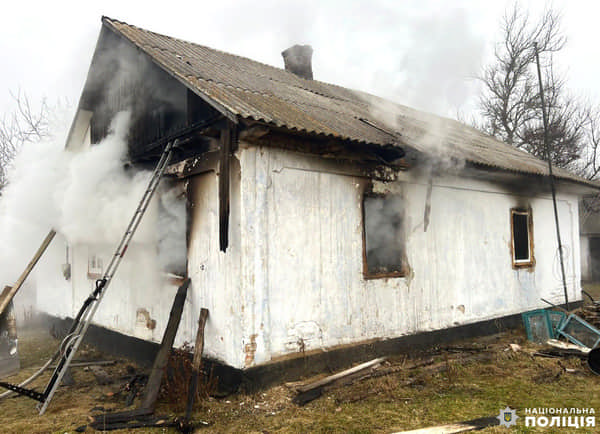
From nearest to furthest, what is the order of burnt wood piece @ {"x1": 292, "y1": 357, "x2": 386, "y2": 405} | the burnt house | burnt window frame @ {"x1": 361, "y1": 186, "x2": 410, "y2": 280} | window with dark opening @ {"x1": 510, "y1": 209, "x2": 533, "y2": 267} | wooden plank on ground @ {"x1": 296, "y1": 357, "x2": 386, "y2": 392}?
burnt wood piece @ {"x1": 292, "y1": 357, "x2": 386, "y2": 405}
wooden plank on ground @ {"x1": 296, "y1": 357, "x2": 386, "y2": 392}
the burnt house
burnt window frame @ {"x1": 361, "y1": 186, "x2": 410, "y2": 280}
window with dark opening @ {"x1": 510, "y1": 209, "x2": 533, "y2": 267}

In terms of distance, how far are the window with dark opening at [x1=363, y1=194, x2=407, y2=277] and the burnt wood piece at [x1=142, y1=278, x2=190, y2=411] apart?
2954 millimetres

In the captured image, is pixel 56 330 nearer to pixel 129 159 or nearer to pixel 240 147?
pixel 129 159

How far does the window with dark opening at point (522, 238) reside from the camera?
1032 centimetres

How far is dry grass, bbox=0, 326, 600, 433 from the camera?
16.0 ft

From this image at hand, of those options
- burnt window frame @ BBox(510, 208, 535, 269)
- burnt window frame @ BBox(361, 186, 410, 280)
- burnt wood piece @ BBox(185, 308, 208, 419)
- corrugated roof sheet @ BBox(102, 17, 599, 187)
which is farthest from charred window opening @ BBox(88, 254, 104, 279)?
burnt window frame @ BBox(510, 208, 535, 269)

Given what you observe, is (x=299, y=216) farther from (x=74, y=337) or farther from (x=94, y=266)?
(x=94, y=266)

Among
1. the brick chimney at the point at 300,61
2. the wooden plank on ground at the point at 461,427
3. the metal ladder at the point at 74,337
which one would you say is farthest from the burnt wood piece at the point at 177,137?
the brick chimney at the point at 300,61

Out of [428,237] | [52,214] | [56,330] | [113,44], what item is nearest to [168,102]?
[113,44]

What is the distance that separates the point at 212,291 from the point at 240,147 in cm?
197

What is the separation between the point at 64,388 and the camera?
21.7 feet

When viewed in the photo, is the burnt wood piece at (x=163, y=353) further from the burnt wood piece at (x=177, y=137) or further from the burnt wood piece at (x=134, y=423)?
the burnt wood piece at (x=177, y=137)

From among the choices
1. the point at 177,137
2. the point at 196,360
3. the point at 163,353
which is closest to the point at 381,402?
the point at 196,360

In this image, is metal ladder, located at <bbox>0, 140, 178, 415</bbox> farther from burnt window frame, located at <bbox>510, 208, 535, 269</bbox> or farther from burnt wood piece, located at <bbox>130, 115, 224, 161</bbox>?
burnt window frame, located at <bbox>510, 208, 535, 269</bbox>

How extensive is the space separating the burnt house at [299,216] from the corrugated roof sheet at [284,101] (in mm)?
53
